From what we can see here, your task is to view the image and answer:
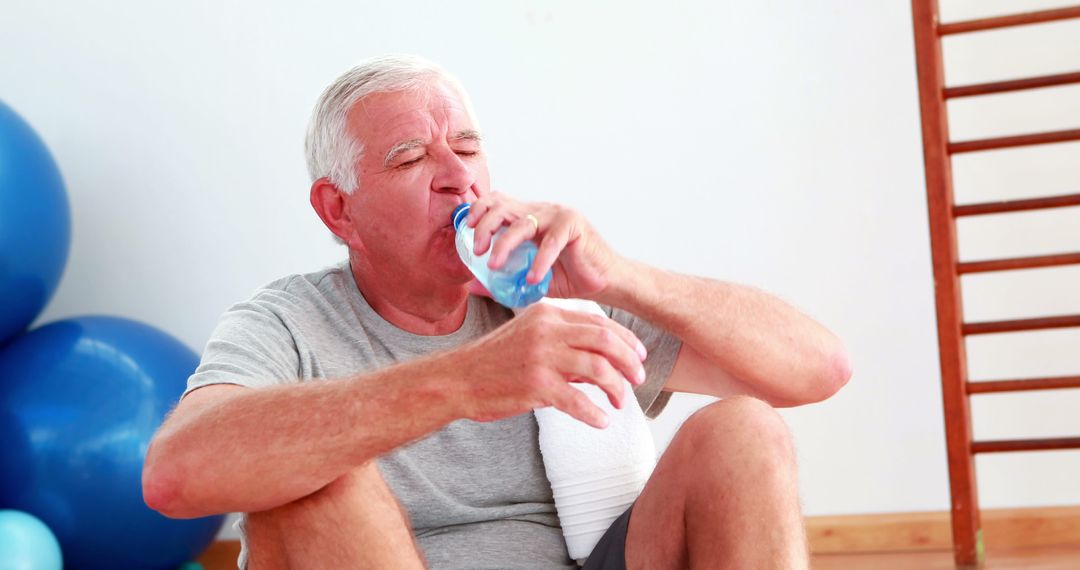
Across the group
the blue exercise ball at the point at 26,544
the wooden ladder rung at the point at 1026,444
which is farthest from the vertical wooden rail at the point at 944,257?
the blue exercise ball at the point at 26,544

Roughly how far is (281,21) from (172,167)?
0.46 meters

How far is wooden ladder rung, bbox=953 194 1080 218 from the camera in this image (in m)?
2.33

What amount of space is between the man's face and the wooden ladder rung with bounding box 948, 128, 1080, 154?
4.17 feet

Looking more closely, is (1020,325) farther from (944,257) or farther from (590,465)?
(590,465)

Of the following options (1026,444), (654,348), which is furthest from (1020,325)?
(654,348)

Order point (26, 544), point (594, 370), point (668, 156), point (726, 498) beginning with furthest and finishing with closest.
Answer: point (668, 156)
point (26, 544)
point (726, 498)
point (594, 370)

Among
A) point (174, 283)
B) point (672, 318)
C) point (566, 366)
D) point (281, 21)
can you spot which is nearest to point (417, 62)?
point (672, 318)

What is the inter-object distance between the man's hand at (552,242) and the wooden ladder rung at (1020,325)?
1.31m

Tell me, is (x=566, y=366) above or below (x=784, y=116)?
above

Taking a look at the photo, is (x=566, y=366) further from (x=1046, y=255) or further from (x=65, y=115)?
(x=65, y=115)

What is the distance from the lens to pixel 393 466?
55.4 inches

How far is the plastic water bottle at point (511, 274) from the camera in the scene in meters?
1.27

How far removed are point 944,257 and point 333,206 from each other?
1.38 metres

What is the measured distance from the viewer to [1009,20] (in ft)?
7.66
